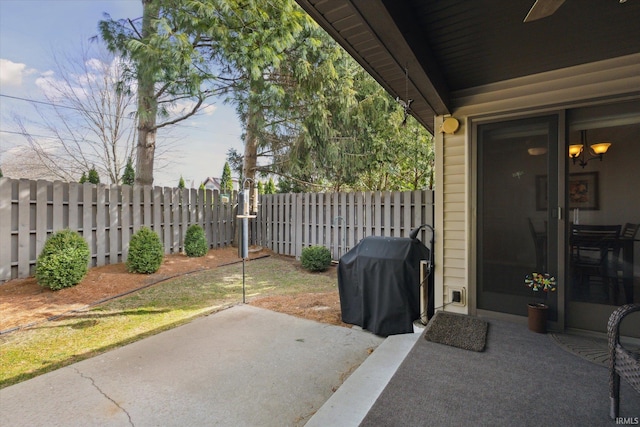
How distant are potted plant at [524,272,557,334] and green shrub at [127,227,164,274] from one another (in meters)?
5.81

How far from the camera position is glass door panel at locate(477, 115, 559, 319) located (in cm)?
270

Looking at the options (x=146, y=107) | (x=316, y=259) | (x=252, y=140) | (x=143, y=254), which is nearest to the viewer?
(x=143, y=254)

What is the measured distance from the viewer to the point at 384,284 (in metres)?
3.22

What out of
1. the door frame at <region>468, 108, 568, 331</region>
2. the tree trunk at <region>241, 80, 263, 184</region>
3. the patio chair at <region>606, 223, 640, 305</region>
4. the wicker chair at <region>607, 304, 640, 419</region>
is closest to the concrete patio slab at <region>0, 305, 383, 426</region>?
the door frame at <region>468, 108, 568, 331</region>

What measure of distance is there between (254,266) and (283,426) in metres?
5.37

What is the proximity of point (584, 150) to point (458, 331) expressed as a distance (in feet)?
6.28

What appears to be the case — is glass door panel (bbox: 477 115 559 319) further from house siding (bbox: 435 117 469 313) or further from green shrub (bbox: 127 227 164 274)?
green shrub (bbox: 127 227 164 274)

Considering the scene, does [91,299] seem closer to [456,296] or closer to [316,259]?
[316,259]

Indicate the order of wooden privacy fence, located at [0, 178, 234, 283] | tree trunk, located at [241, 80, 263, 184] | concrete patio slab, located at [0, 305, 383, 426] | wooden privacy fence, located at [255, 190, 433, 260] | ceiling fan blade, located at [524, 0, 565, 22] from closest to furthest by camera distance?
ceiling fan blade, located at [524, 0, 565, 22] → concrete patio slab, located at [0, 305, 383, 426] → wooden privacy fence, located at [0, 178, 234, 283] → wooden privacy fence, located at [255, 190, 433, 260] → tree trunk, located at [241, 80, 263, 184]

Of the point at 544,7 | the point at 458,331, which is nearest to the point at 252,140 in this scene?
the point at 458,331

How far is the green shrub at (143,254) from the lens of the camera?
548cm

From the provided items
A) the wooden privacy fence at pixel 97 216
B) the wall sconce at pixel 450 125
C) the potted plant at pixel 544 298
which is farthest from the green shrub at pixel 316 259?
the potted plant at pixel 544 298

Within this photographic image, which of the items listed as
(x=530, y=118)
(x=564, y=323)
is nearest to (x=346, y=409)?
(x=564, y=323)

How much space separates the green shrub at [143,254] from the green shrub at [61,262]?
824mm
